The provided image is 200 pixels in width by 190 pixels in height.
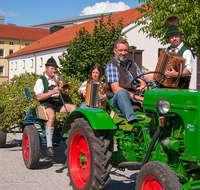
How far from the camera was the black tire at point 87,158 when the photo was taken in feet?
11.9

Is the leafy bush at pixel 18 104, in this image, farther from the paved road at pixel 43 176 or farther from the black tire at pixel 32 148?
the paved road at pixel 43 176

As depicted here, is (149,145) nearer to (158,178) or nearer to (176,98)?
(158,178)

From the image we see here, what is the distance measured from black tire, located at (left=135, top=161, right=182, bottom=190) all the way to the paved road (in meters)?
1.42

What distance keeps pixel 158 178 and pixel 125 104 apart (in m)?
1.16

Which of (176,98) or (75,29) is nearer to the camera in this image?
(176,98)

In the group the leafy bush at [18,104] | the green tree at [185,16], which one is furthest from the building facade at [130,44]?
the leafy bush at [18,104]

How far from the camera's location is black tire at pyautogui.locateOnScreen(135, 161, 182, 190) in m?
2.78

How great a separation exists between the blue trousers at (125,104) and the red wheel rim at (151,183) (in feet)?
2.78

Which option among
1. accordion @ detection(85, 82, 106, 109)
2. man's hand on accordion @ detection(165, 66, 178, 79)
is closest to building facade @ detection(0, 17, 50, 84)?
accordion @ detection(85, 82, 106, 109)

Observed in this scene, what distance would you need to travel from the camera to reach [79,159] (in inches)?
166

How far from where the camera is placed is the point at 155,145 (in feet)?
10.9

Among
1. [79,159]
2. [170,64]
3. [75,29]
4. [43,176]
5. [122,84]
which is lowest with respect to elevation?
[43,176]

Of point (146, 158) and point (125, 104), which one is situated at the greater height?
point (125, 104)

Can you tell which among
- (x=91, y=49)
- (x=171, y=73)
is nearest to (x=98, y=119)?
(x=171, y=73)
